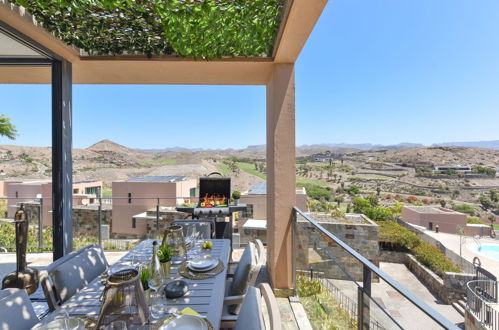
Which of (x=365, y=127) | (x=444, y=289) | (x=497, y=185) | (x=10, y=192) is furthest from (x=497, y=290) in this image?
(x=365, y=127)

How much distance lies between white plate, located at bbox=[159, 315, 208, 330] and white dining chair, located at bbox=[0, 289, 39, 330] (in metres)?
0.64

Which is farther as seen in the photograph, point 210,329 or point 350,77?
point 350,77

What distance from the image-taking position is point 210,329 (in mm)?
1029

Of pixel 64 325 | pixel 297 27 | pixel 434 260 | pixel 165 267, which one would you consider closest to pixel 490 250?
pixel 434 260

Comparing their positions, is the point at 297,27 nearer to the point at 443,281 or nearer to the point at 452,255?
the point at 443,281

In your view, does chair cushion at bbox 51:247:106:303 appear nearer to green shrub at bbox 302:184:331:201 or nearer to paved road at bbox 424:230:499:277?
paved road at bbox 424:230:499:277

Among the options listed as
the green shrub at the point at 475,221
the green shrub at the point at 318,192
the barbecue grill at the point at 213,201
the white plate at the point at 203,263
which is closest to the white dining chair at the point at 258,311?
the white plate at the point at 203,263

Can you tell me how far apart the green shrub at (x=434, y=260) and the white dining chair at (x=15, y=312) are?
44.7 feet

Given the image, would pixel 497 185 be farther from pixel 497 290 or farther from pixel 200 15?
pixel 200 15

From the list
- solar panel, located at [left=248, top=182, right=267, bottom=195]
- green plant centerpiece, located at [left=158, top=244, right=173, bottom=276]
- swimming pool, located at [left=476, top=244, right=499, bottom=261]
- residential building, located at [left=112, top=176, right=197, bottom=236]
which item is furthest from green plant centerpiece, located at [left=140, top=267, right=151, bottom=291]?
swimming pool, located at [left=476, top=244, right=499, bottom=261]

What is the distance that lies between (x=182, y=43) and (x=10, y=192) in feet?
53.4

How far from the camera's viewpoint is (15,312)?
107 centimetres

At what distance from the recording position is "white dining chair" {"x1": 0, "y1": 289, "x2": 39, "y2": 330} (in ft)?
3.37

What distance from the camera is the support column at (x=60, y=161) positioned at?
8.46ft
